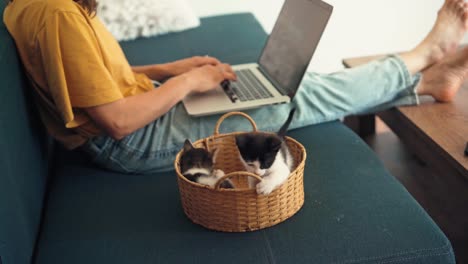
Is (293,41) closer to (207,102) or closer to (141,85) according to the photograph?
(207,102)

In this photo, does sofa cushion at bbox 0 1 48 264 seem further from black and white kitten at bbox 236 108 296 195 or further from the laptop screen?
the laptop screen

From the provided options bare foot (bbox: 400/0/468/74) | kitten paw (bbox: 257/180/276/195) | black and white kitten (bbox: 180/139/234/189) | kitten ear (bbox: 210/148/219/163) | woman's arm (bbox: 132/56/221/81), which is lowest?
woman's arm (bbox: 132/56/221/81)

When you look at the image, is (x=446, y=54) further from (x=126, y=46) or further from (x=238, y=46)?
(x=126, y=46)

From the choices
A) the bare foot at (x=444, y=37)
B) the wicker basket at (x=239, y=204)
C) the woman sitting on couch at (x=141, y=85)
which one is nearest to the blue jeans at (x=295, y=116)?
the woman sitting on couch at (x=141, y=85)

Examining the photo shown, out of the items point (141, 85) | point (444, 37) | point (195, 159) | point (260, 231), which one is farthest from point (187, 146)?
point (444, 37)

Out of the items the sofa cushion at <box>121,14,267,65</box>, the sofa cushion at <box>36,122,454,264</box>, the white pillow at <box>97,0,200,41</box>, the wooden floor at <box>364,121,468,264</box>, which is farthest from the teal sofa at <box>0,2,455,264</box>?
Answer: the white pillow at <box>97,0,200,41</box>

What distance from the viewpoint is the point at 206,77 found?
152 centimetres

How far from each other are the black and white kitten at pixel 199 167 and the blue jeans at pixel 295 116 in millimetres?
185

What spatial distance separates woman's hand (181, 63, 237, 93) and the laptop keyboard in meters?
0.05

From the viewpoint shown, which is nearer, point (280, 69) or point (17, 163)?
point (17, 163)

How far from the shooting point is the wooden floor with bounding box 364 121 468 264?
1.62m

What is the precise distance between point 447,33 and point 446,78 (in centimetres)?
21

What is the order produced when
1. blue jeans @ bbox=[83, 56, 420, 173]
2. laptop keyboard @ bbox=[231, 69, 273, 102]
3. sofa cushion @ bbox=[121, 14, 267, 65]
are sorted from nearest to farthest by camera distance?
blue jeans @ bbox=[83, 56, 420, 173] → laptop keyboard @ bbox=[231, 69, 273, 102] → sofa cushion @ bbox=[121, 14, 267, 65]

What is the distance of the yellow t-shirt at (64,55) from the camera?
1.19 m
